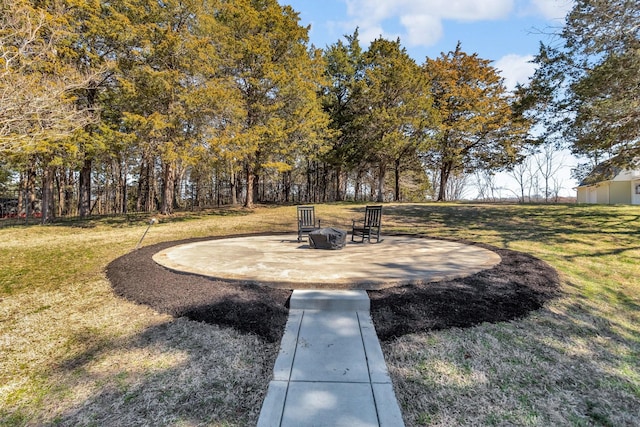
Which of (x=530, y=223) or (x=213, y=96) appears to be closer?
(x=530, y=223)

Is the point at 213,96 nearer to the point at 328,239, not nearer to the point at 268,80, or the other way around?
the point at 268,80

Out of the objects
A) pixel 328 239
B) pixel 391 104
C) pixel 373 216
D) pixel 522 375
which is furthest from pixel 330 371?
pixel 391 104

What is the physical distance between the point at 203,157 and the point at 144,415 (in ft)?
Answer: 43.3

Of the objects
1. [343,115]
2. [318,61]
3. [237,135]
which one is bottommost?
[237,135]

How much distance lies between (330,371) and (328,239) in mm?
3918

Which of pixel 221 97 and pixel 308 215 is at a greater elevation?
pixel 221 97

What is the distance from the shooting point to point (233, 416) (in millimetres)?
2072

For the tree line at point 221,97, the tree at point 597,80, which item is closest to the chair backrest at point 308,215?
the tree line at point 221,97

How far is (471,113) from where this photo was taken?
2241cm

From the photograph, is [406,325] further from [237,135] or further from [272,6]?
[272,6]

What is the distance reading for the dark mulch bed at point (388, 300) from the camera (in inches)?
123

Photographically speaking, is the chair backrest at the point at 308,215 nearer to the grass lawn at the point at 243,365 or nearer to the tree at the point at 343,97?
the grass lawn at the point at 243,365

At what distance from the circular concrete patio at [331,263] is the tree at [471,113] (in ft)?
55.6

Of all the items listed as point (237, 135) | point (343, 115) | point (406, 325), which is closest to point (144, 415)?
point (406, 325)
